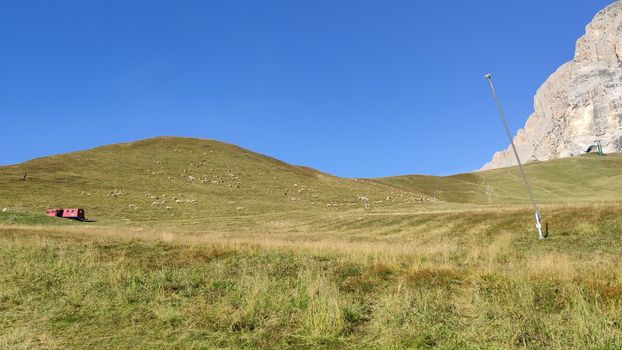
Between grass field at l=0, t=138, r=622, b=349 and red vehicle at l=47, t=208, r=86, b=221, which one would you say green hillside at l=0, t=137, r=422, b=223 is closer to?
red vehicle at l=47, t=208, r=86, b=221

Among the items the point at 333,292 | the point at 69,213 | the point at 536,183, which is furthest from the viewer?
the point at 536,183

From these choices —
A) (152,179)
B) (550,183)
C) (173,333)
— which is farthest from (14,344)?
(550,183)

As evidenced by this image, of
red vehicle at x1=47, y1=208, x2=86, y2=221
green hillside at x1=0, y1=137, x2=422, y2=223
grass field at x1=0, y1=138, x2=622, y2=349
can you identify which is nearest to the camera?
grass field at x1=0, y1=138, x2=622, y2=349

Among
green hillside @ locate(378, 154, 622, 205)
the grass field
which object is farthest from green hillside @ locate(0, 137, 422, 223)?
the grass field

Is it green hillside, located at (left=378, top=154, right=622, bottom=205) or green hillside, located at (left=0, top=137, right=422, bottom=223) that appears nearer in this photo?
green hillside, located at (left=0, top=137, right=422, bottom=223)

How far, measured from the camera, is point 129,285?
12.3 meters

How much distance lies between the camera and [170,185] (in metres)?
80.9

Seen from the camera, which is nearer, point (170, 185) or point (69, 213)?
point (69, 213)

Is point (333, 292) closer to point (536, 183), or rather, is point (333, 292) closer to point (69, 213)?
point (69, 213)

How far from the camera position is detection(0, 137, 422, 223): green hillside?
63844 millimetres

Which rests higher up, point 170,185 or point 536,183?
point 536,183

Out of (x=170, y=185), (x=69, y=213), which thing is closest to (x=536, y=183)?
(x=170, y=185)

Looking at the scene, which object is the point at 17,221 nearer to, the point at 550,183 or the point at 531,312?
the point at 531,312

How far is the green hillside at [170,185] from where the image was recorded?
6384 cm
